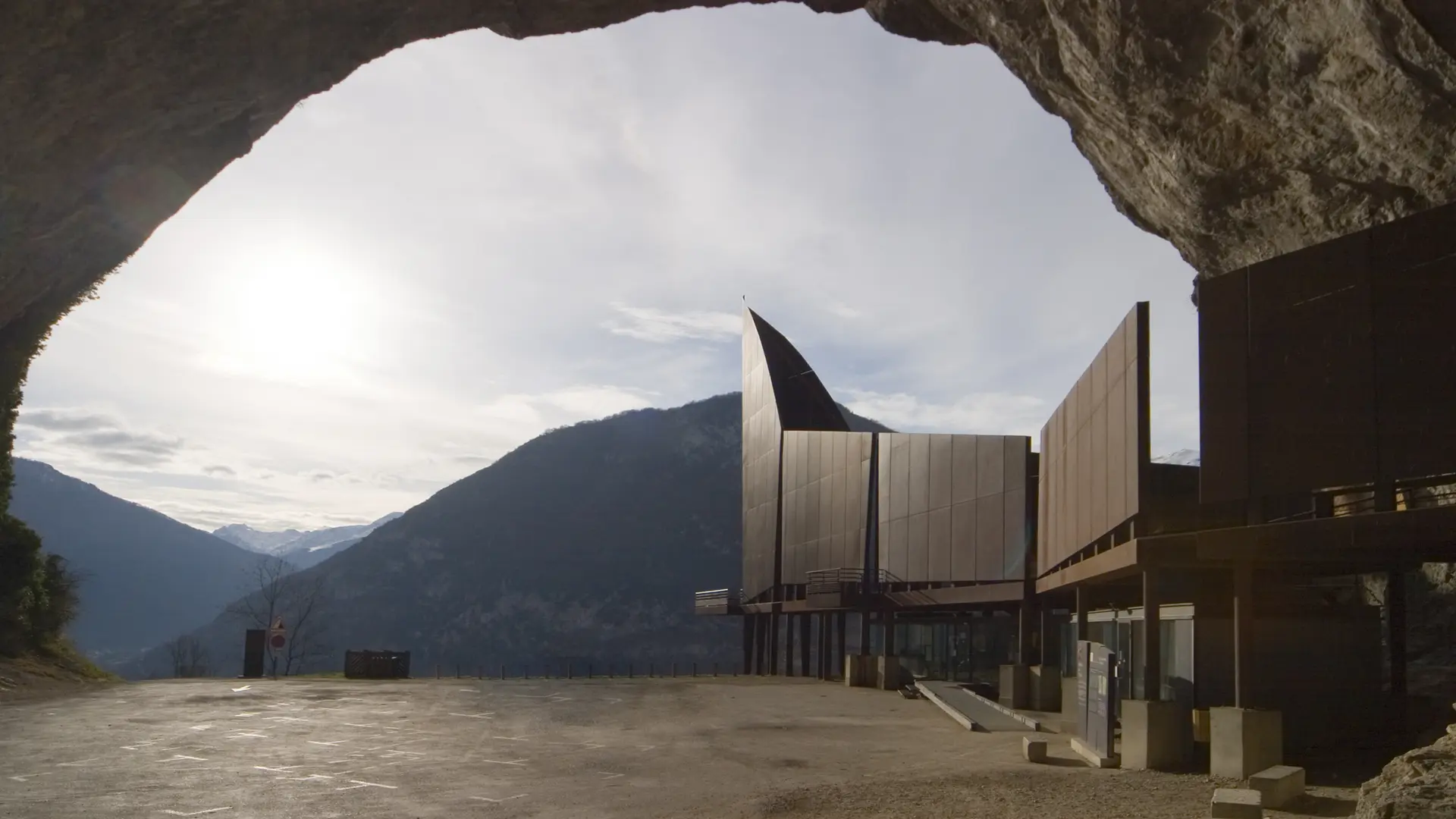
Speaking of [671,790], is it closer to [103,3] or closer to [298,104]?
[103,3]

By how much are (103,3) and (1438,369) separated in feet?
62.3

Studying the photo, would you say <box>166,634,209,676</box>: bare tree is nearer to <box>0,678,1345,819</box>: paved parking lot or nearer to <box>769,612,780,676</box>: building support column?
<box>769,612,780,676</box>: building support column

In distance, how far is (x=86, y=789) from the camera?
1270cm

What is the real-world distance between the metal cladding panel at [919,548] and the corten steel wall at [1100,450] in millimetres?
6925

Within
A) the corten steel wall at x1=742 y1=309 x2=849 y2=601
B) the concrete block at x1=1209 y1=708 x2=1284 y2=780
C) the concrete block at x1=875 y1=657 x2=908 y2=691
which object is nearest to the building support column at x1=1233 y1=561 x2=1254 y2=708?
the concrete block at x1=1209 y1=708 x2=1284 y2=780

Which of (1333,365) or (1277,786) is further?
(1333,365)

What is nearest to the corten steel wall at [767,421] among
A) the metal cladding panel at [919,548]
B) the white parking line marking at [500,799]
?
the metal cladding panel at [919,548]

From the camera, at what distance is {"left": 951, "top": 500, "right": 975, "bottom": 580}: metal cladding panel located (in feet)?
97.1

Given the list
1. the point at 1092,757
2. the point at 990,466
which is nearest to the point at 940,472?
the point at 990,466

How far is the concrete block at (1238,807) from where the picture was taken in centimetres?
1005

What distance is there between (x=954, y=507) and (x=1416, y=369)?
18718mm

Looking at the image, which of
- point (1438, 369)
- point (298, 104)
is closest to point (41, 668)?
point (298, 104)

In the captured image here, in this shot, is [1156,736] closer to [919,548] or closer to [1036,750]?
[1036,750]

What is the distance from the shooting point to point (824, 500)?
42.8m
